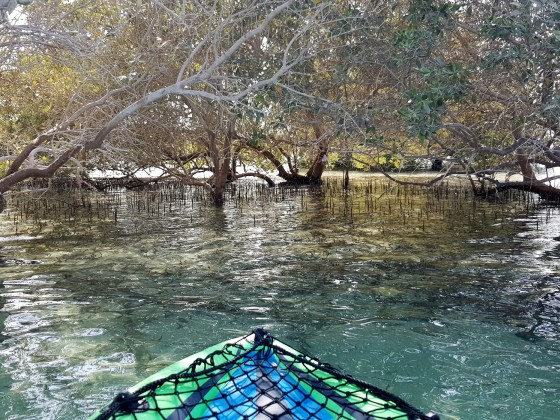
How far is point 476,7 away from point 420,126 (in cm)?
298

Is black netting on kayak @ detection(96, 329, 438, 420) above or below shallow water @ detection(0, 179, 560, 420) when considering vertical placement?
above

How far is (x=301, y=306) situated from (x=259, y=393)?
3.00 metres

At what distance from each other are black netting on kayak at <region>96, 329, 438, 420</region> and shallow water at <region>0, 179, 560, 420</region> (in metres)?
1.11

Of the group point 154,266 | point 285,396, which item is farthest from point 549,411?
point 154,266

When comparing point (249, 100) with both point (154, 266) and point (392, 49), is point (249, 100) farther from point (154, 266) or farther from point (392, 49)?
point (154, 266)

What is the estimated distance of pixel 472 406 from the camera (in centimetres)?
388

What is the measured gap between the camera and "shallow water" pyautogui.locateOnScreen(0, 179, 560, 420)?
13.9ft

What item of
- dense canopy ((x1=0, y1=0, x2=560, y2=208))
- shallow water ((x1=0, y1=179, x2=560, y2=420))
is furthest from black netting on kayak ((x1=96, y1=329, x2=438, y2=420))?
dense canopy ((x1=0, y1=0, x2=560, y2=208))

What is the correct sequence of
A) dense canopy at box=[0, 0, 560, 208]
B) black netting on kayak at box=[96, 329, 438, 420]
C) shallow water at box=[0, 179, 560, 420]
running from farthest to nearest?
dense canopy at box=[0, 0, 560, 208] → shallow water at box=[0, 179, 560, 420] → black netting on kayak at box=[96, 329, 438, 420]

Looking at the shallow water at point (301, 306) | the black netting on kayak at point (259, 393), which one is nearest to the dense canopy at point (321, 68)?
the shallow water at point (301, 306)

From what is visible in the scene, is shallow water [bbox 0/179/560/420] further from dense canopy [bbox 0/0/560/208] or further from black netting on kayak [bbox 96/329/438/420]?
dense canopy [bbox 0/0/560/208]

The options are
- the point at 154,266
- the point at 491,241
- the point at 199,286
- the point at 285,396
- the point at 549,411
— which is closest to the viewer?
the point at 285,396

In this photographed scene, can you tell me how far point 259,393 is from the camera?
10.2 ft

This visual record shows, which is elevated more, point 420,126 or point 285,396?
point 420,126
